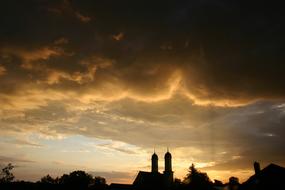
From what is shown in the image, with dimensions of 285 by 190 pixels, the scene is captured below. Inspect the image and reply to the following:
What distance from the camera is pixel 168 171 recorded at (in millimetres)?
82062

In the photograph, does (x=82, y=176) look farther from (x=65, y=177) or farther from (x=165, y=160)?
(x=165, y=160)

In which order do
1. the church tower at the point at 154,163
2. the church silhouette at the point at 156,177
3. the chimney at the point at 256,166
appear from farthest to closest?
1. the church tower at the point at 154,163
2. the church silhouette at the point at 156,177
3. the chimney at the point at 256,166

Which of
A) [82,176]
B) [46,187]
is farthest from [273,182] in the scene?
[82,176]

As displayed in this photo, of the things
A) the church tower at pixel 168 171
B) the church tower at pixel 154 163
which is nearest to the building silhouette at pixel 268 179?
the church tower at pixel 168 171

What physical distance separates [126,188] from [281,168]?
32.5 meters

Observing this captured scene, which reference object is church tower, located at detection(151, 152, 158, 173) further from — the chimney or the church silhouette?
the chimney

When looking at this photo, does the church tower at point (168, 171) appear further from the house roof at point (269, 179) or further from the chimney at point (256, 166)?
the house roof at point (269, 179)

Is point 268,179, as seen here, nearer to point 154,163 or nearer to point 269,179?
point 269,179

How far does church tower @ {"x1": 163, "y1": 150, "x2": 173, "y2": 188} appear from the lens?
264ft

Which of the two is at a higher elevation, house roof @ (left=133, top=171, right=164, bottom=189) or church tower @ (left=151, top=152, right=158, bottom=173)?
church tower @ (left=151, top=152, right=158, bottom=173)

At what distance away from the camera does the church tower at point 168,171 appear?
8050 cm

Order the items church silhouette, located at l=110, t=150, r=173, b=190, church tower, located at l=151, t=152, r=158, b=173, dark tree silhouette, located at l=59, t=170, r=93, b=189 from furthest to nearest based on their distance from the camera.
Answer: dark tree silhouette, located at l=59, t=170, r=93, b=189
church tower, located at l=151, t=152, r=158, b=173
church silhouette, located at l=110, t=150, r=173, b=190

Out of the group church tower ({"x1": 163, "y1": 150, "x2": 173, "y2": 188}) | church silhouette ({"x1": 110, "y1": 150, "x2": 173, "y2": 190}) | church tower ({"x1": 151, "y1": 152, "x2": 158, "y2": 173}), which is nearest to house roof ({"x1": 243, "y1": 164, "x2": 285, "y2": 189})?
church silhouette ({"x1": 110, "y1": 150, "x2": 173, "y2": 190})

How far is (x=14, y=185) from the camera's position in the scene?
48.3m
